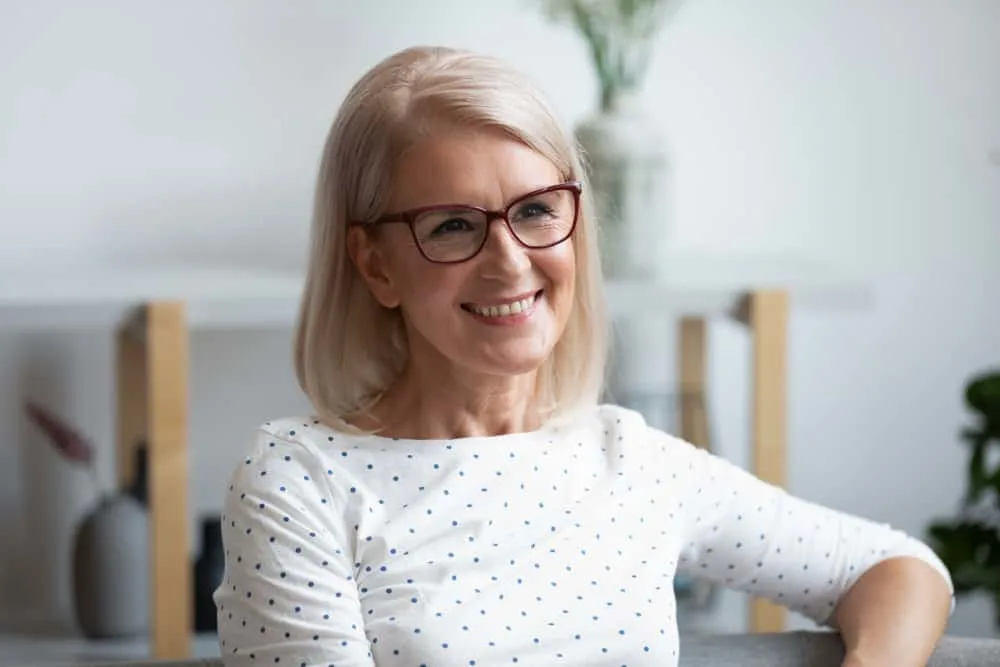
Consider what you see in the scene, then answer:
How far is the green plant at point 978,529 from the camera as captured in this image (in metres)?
2.33

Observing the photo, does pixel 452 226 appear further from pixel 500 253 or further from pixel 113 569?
pixel 113 569

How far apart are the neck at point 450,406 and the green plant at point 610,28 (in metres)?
0.99

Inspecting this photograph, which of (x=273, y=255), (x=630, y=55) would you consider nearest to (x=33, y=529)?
(x=273, y=255)

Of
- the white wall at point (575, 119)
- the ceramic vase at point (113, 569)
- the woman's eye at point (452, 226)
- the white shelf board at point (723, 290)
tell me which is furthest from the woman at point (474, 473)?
the white wall at point (575, 119)

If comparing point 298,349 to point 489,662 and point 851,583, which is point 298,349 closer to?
point 489,662

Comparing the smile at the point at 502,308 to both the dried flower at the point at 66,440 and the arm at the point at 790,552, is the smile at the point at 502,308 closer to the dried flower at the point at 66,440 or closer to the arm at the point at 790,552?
the arm at the point at 790,552

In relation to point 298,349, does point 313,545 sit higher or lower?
lower

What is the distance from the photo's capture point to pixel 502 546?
133cm

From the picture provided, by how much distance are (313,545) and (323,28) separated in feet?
4.91

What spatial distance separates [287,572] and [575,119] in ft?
5.11

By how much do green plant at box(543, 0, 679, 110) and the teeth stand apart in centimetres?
A: 104

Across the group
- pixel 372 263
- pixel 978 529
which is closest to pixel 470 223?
pixel 372 263

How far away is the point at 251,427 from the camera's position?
2689mm

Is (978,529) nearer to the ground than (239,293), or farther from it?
nearer to the ground
